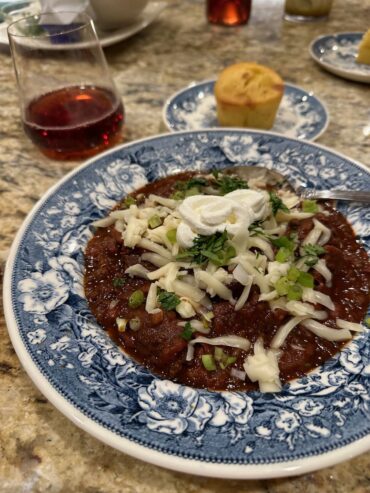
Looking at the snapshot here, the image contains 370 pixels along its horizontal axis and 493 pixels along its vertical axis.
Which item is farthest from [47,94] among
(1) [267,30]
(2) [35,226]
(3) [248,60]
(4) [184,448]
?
(1) [267,30]

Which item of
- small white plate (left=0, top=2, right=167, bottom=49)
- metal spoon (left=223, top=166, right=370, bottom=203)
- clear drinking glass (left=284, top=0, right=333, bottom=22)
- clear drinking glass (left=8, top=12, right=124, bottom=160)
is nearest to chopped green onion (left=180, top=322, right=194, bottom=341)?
metal spoon (left=223, top=166, right=370, bottom=203)

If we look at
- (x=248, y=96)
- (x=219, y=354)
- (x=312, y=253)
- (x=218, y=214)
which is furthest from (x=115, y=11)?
(x=219, y=354)

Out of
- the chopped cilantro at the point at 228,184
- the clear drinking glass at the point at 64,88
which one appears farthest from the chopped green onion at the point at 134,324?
the clear drinking glass at the point at 64,88

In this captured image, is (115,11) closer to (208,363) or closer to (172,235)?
(172,235)

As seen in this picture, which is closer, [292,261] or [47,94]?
[292,261]

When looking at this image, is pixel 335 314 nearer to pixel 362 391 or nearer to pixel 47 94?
pixel 362 391

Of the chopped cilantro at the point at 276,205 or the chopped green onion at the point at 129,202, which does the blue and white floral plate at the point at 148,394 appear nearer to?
the chopped green onion at the point at 129,202
